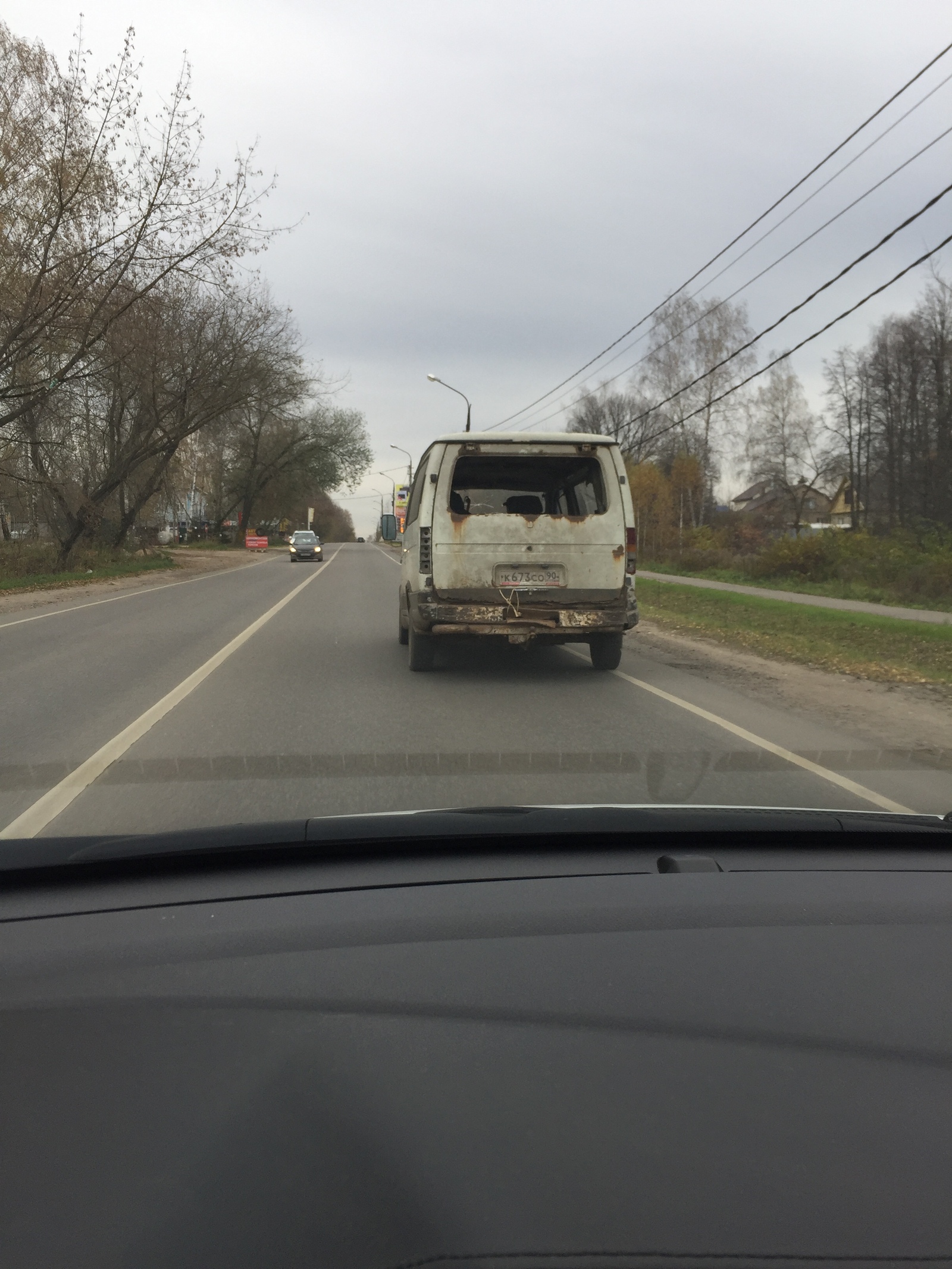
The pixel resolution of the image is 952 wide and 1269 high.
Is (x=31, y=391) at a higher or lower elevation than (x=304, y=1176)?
higher

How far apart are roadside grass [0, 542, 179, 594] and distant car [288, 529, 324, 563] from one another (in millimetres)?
11407

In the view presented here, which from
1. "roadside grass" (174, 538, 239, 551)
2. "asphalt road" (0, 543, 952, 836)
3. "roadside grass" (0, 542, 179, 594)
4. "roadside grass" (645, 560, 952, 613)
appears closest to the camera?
"asphalt road" (0, 543, 952, 836)

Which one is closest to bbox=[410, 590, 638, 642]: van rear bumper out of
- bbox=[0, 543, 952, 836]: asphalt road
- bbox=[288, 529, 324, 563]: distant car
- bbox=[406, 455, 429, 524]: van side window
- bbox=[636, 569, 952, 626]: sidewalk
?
bbox=[0, 543, 952, 836]: asphalt road

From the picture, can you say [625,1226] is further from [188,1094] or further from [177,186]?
→ [177,186]

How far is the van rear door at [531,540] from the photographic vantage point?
961cm

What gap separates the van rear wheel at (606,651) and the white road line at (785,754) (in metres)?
0.63

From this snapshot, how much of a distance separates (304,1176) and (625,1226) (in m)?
0.56

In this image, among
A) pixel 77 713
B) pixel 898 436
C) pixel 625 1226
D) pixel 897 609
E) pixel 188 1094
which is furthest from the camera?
pixel 898 436

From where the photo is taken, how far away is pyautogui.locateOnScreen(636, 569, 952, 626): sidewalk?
58.2 ft

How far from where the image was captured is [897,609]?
65.4 feet

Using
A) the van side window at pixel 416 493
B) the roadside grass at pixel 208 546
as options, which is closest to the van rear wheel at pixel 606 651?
the van side window at pixel 416 493

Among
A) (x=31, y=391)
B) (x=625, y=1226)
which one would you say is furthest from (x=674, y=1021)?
(x=31, y=391)

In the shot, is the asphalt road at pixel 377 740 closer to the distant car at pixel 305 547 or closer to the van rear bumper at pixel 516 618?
the van rear bumper at pixel 516 618

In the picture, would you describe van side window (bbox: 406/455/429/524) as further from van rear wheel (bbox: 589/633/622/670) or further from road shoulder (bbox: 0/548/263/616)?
road shoulder (bbox: 0/548/263/616)
